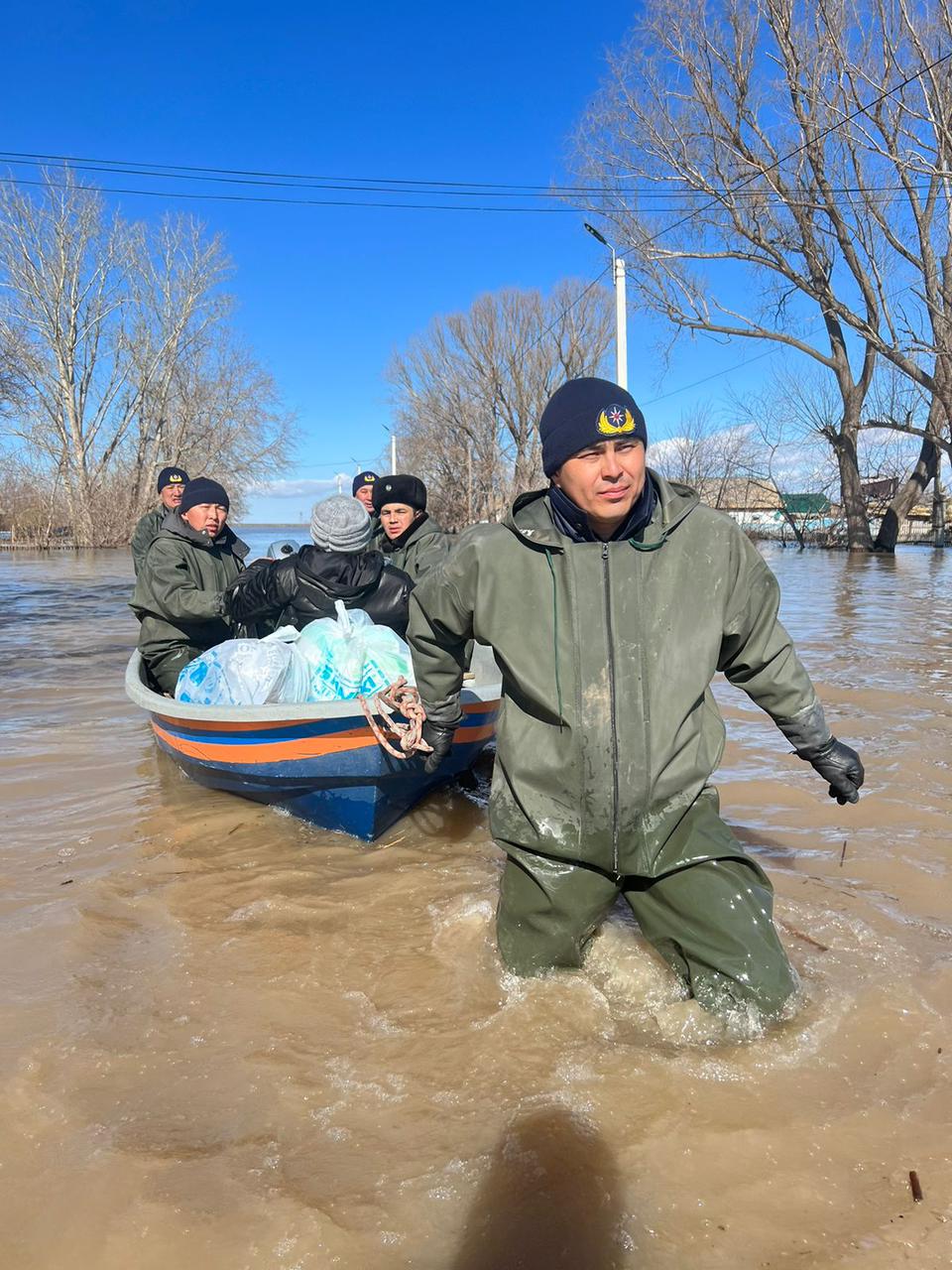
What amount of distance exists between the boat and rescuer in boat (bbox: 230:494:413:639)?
0.71 metres

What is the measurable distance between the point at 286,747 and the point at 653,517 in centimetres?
230

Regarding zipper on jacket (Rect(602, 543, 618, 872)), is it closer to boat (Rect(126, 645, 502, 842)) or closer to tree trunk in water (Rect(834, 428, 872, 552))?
boat (Rect(126, 645, 502, 842))

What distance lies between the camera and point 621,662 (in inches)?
93.1

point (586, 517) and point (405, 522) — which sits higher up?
point (586, 517)

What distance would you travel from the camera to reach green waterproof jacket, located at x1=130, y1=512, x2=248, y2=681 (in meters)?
5.35

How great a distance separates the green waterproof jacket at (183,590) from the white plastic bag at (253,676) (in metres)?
0.81

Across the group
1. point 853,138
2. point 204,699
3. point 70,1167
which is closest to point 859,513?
point 853,138

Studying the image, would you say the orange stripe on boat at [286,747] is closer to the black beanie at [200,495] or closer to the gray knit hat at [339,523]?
the gray knit hat at [339,523]

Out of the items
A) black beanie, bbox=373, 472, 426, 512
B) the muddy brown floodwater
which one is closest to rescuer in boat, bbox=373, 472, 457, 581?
black beanie, bbox=373, 472, 426, 512

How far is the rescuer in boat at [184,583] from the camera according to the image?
542 centimetres

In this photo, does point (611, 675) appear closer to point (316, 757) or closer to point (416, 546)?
point (316, 757)

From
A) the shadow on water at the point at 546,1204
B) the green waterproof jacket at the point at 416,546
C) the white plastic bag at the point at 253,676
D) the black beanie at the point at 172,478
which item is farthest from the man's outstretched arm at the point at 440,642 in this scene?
the black beanie at the point at 172,478

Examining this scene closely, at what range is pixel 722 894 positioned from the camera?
8.10ft

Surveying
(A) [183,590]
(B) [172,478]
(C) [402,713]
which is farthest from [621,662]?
(B) [172,478]
